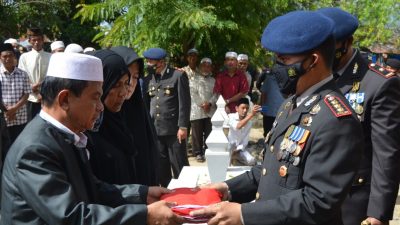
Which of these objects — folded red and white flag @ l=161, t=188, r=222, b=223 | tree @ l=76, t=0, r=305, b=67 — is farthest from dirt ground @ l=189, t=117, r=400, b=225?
folded red and white flag @ l=161, t=188, r=222, b=223

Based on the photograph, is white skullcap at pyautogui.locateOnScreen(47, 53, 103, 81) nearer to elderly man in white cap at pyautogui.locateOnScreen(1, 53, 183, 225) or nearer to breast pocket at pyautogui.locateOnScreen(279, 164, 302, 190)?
elderly man in white cap at pyautogui.locateOnScreen(1, 53, 183, 225)

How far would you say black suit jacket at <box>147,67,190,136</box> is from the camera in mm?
6277

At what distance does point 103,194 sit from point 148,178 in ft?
3.31

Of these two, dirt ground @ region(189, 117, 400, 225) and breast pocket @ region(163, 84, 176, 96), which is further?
breast pocket @ region(163, 84, 176, 96)

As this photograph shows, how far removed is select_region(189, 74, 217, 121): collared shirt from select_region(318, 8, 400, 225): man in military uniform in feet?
17.4

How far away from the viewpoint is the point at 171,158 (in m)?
6.27

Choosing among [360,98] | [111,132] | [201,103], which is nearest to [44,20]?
[201,103]

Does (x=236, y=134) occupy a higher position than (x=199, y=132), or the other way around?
(x=236, y=134)

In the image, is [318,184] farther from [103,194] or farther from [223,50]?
[223,50]

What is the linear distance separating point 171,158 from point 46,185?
15.0 ft

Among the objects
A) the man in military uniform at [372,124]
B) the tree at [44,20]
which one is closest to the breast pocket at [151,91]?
the man in military uniform at [372,124]

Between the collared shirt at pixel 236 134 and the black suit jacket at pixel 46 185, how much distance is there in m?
5.35

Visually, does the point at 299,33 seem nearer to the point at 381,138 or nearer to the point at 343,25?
the point at 343,25

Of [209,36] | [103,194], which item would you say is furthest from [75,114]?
[209,36]
